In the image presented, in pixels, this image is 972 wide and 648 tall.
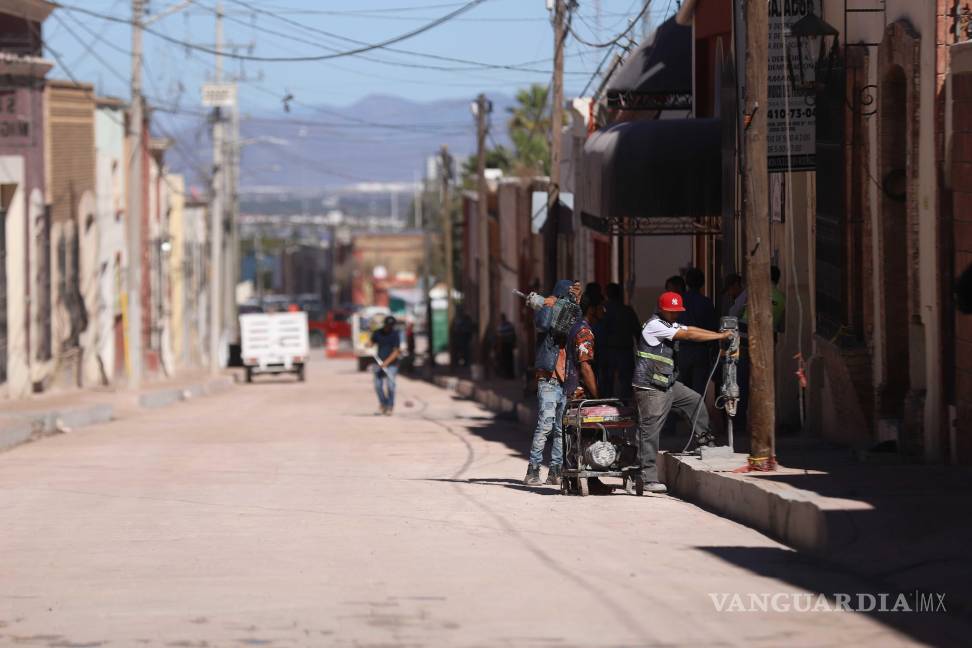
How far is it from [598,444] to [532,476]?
144 centimetres

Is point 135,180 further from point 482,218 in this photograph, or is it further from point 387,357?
point 387,357

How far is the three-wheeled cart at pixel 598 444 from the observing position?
15102 mm

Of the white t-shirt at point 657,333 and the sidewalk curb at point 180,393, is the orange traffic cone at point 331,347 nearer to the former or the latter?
the sidewalk curb at point 180,393

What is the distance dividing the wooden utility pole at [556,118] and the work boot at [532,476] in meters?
14.6

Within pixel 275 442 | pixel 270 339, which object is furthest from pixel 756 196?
pixel 270 339

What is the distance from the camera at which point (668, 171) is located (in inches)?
893

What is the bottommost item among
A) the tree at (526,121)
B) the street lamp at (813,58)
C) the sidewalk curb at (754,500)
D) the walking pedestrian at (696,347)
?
the sidewalk curb at (754,500)

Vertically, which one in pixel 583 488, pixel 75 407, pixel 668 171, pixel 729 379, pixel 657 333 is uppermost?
pixel 668 171

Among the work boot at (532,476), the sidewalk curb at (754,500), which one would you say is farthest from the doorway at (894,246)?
the work boot at (532,476)

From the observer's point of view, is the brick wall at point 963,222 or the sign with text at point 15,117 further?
the sign with text at point 15,117

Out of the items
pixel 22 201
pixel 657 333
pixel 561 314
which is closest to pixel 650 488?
pixel 657 333

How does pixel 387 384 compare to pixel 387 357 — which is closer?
pixel 387 357

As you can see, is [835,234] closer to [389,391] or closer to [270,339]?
[389,391]

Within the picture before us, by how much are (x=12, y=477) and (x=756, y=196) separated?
8660mm
